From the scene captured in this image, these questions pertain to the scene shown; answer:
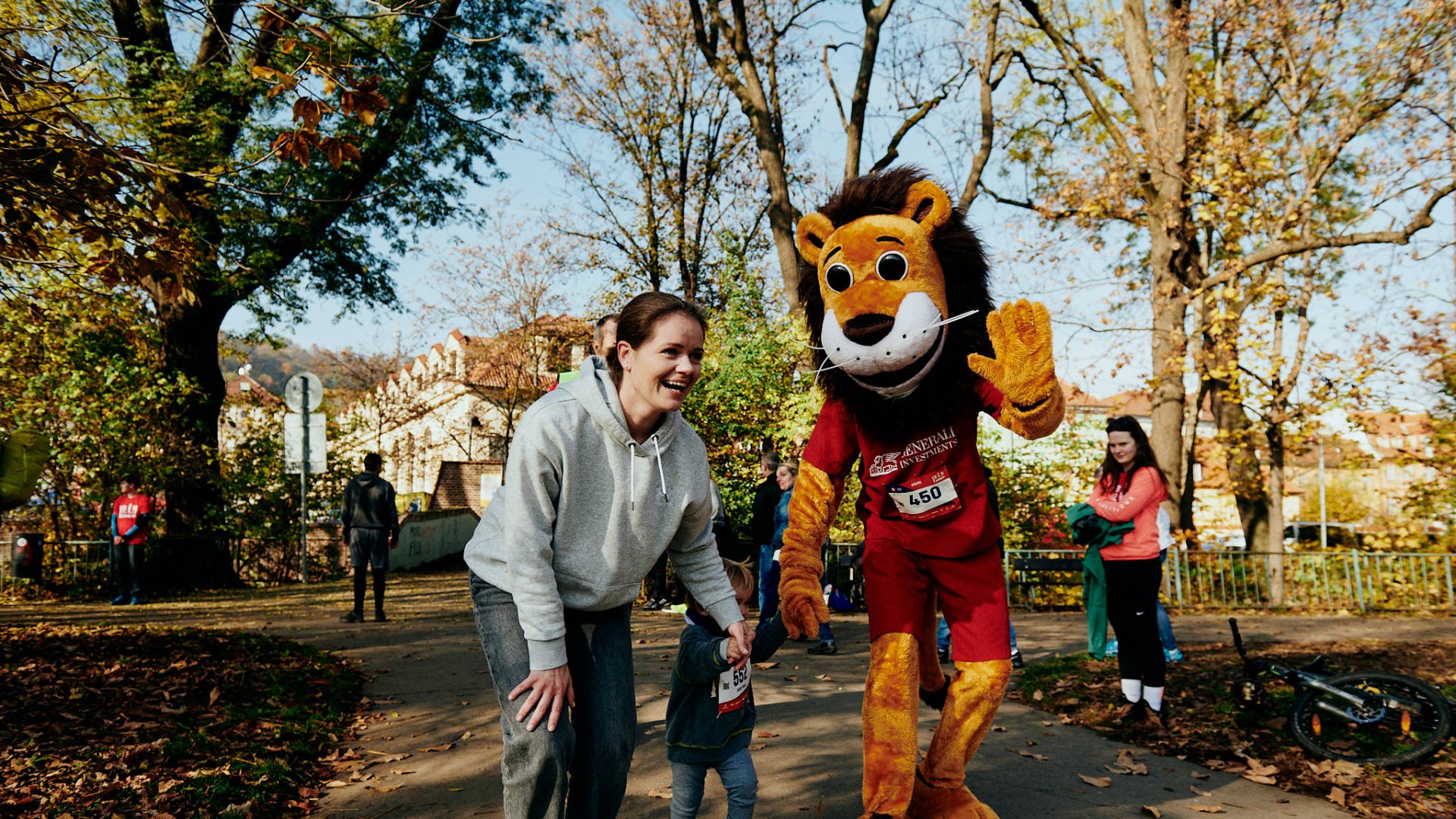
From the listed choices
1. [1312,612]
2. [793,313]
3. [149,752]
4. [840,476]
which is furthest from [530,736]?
[1312,612]

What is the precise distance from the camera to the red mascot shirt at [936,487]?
12.2ft

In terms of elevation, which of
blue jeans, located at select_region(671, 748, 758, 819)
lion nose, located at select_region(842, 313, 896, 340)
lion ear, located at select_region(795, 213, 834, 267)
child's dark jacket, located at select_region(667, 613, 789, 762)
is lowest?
blue jeans, located at select_region(671, 748, 758, 819)

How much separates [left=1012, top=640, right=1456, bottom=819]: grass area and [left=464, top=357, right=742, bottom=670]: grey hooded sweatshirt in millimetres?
3497

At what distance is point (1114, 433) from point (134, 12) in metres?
14.8

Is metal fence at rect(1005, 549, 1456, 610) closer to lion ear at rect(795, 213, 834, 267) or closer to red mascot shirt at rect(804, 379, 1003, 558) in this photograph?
red mascot shirt at rect(804, 379, 1003, 558)

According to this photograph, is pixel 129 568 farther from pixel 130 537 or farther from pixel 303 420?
pixel 303 420

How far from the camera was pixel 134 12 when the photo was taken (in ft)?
43.7

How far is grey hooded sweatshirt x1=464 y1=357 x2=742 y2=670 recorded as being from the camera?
2.67 metres

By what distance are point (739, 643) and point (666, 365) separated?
99 centimetres

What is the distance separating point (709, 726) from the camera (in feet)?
10.8

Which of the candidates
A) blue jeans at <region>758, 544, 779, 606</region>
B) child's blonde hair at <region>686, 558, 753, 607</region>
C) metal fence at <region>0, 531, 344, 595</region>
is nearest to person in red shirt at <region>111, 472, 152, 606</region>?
metal fence at <region>0, 531, 344, 595</region>

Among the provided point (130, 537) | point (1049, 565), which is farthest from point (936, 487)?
point (130, 537)

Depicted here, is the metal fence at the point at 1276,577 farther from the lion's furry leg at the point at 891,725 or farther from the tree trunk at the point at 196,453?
the tree trunk at the point at 196,453

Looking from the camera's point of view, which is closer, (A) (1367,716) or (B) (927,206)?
(B) (927,206)
